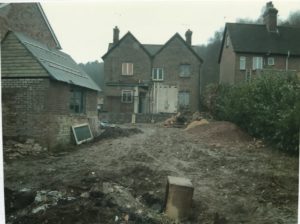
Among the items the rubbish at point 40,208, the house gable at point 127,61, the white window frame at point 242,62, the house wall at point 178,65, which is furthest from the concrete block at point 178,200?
the house wall at point 178,65

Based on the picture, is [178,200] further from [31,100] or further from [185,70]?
[185,70]

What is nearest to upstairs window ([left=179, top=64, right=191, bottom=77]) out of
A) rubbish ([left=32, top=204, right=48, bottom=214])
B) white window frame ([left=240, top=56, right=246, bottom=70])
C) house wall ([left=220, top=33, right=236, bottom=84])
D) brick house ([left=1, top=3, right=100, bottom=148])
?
house wall ([left=220, top=33, right=236, bottom=84])

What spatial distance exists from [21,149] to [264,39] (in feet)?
32.7

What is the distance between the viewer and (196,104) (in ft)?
54.0

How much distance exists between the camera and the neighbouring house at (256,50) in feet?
26.3

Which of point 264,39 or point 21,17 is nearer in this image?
point 21,17

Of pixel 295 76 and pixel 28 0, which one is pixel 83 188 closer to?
pixel 28 0

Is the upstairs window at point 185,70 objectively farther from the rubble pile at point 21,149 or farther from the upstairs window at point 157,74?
the rubble pile at point 21,149

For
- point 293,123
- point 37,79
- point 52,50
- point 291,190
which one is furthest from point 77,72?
point 291,190

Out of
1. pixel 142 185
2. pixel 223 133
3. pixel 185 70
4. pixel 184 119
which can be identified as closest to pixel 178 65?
pixel 185 70

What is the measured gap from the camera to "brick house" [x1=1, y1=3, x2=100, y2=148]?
5805 mm

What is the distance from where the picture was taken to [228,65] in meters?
16.6

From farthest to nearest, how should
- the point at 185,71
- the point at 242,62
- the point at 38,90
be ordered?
the point at 185,71 < the point at 242,62 < the point at 38,90

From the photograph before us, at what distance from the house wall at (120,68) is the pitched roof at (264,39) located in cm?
571
